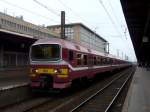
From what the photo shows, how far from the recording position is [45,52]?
15.1 m

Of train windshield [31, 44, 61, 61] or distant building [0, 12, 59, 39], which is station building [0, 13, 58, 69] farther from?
distant building [0, 12, 59, 39]

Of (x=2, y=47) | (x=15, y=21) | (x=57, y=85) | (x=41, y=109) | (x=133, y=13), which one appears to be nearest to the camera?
(x=41, y=109)

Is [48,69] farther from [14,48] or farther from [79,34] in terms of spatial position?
[79,34]

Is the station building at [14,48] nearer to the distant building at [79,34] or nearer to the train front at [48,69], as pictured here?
the train front at [48,69]

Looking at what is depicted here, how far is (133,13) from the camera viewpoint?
67.5ft

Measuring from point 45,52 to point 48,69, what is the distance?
0.99m

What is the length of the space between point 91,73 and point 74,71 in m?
5.25

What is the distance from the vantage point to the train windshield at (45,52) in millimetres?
14742

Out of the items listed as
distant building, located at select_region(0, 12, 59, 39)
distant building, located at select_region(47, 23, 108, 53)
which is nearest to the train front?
distant building, located at select_region(0, 12, 59, 39)

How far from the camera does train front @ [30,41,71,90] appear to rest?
14477 millimetres

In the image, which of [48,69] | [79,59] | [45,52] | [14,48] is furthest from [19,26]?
[48,69]

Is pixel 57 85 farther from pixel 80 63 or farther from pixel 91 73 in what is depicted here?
pixel 91 73

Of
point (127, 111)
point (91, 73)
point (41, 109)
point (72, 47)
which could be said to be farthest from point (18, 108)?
point (91, 73)

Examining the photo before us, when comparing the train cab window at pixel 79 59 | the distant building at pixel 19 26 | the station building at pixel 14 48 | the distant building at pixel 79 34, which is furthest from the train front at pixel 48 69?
the distant building at pixel 79 34
